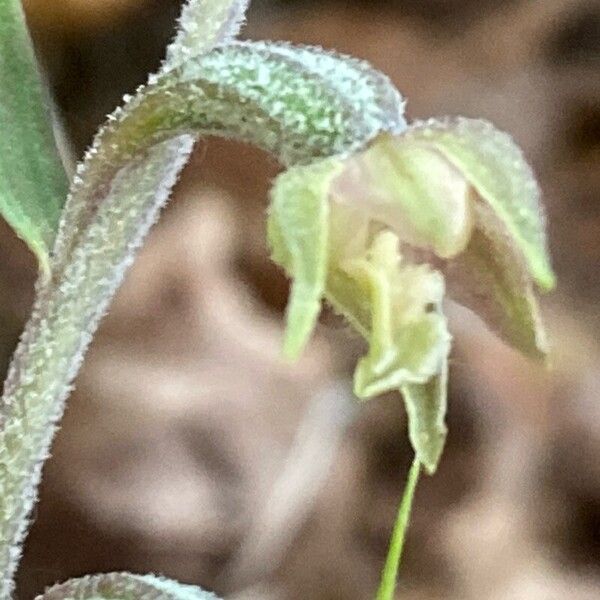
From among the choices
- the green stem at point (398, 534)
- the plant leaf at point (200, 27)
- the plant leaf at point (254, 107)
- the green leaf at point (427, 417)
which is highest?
the plant leaf at point (200, 27)

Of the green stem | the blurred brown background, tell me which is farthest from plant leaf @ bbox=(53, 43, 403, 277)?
the blurred brown background

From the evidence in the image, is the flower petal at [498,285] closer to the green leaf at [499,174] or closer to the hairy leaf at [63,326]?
the green leaf at [499,174]

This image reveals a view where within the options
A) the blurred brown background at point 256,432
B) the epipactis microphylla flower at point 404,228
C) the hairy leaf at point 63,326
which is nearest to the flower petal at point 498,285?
the epipactis microphylla flower at point 404,228

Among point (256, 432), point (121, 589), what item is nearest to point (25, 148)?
point (121, 589)

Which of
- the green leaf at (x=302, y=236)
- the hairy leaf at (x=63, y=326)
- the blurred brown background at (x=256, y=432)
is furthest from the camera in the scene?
the blurred brown background at (x=256, y=432)

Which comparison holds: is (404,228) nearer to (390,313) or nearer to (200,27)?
(390,313)

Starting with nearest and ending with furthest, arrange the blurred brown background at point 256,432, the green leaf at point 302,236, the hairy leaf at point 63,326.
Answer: the green leaf at point 302,236 < the hairy leaf at point 63,326 < the blurred brown background at point 256,432

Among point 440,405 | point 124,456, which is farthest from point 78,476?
point 440,405
